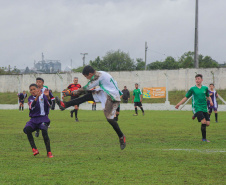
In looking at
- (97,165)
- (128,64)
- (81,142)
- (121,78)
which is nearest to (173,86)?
(121,78)

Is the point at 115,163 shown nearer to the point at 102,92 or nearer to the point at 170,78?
the point at 102,92

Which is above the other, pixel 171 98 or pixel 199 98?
pixel 199 98

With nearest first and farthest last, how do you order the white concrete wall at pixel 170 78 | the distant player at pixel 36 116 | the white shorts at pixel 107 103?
the distant player at pixel 36 116, the white shorts at pixel 107 103, the white concrete wall at pixel 170 78

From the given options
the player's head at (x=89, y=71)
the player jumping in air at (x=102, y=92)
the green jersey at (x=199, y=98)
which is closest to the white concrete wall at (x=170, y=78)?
the green jersey at (x=199, y=98)

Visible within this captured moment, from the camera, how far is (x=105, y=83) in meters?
8.63

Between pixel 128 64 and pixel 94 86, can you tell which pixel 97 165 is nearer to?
pixel 94 86

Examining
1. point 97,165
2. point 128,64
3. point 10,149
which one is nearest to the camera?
point 97,165

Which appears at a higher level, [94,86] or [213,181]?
[94,86]

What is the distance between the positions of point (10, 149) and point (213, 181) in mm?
5524

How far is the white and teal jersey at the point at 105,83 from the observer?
28.1 ft

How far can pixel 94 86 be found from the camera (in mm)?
8664

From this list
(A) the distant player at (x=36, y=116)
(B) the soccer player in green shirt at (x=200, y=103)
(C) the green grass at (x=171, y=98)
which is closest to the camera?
(A) the distant player at (x=36, y=116)

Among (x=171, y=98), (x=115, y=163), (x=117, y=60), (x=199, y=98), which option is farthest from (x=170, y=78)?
(x=117, y=60)

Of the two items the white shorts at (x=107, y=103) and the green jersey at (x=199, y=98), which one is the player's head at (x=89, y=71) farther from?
the green jersey at (x=199, y=98)
